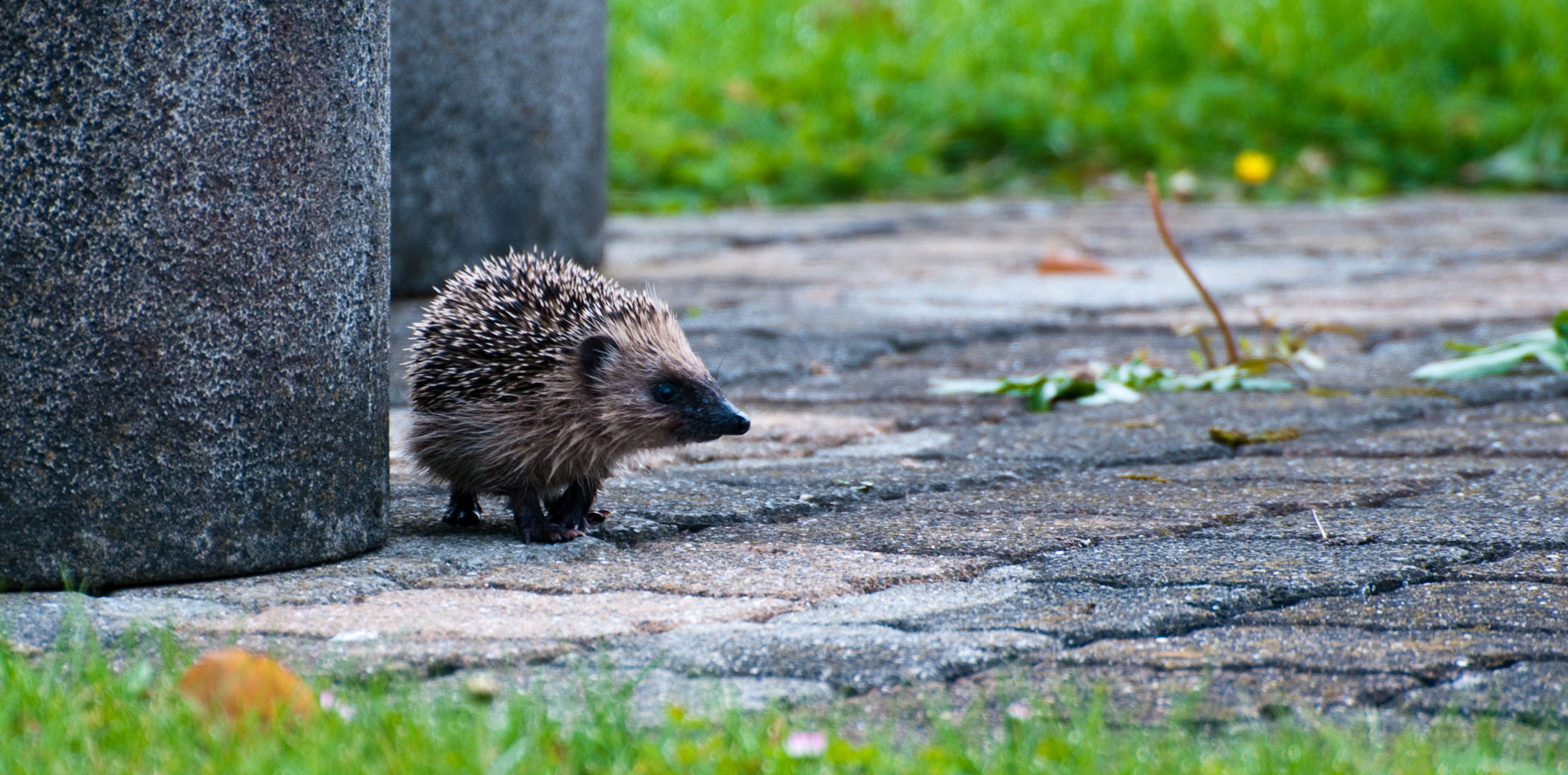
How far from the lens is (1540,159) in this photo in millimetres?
10398

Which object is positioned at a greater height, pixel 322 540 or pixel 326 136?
pixel 326 136

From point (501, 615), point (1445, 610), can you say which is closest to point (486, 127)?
point (501, 615)

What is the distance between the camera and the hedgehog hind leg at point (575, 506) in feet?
10.7

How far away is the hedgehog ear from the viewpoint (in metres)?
3.39

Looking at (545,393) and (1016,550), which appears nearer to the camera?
(1016,550)

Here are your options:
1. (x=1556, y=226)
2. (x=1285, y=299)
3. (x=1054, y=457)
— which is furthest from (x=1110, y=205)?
(x=1054, y=457)

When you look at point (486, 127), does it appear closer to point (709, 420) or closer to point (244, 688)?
point (709, 420)

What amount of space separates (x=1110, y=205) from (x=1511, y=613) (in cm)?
755

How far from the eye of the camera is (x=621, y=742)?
75.9 inches

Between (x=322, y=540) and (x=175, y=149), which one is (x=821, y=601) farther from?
(x=175, y=149)

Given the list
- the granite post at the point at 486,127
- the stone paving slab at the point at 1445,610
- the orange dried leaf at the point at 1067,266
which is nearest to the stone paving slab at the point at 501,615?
the stone paving slab at the point at 1445,610

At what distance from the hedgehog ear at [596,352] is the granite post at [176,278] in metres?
0.65

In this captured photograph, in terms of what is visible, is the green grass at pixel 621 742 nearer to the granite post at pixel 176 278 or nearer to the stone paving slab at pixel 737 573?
the granite post at pixel 176 278

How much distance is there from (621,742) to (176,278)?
110 cm
